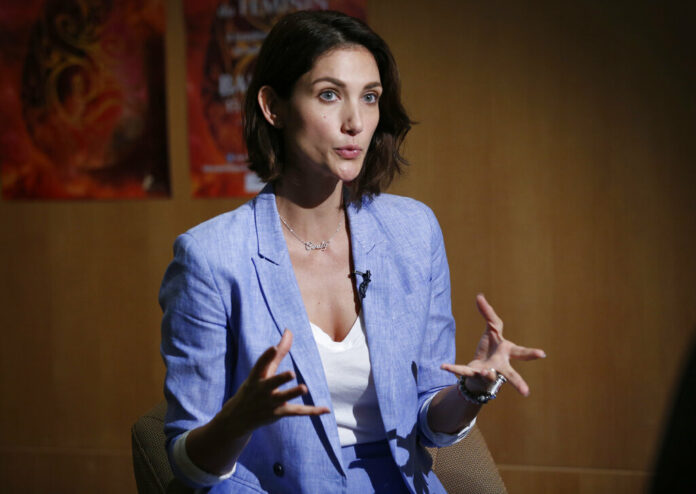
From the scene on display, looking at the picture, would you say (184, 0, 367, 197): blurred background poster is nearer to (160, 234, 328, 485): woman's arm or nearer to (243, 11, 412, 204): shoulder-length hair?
(243, 11, 412, 204): shoulder-length hair

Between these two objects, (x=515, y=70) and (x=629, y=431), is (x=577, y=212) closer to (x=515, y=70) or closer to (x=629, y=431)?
(x=515, y=70)

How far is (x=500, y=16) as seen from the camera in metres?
2.80

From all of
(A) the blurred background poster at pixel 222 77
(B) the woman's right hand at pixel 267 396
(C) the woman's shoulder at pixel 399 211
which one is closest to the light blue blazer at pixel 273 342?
(C) the woman's shoulder at pixel 399 211

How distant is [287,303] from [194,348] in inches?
8.3

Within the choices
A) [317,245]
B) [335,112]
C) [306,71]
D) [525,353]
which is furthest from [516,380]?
[306,71]

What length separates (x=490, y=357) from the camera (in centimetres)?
148

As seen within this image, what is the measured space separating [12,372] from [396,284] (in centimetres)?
236

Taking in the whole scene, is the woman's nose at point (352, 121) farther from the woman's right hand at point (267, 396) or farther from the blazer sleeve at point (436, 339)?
the woman's right hand at point (267, 396)

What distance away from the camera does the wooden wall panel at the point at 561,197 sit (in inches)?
108

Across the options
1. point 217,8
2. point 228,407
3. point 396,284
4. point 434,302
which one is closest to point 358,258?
point 396,284

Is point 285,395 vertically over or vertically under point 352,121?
under

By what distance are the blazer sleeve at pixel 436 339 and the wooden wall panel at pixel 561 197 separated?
1.16 m

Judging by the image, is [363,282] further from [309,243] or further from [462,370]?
[462,370]

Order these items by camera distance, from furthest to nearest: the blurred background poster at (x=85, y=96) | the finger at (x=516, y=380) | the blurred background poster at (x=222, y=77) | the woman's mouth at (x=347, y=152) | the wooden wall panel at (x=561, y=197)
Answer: the blurred background poster at (x=85, y=96)
the blurred background poster at (x=222, y=77)
the wooden wall panel at (x=561, y=197)
the woman's mouth at (x=347, y=152)
the finger at (x=516, y=380)
